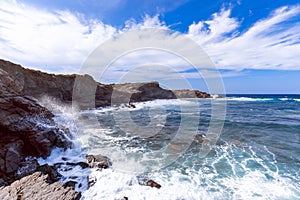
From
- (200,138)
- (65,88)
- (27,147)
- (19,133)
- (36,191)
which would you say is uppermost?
(65,88)

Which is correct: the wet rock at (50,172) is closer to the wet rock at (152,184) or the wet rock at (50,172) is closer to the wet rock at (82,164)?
the wet rock at (82,164)

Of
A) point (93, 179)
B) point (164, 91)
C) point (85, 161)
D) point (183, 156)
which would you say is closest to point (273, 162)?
point (183, 156)

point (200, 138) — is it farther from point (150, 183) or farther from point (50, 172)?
point (50, 172)

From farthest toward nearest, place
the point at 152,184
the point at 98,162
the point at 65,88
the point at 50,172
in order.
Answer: the point at 65,88
the point at 98,162
the point at 50,172
the point at 152,184

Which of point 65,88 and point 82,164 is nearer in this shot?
point 82,164

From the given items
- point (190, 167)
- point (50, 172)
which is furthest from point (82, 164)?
point (190, 167)

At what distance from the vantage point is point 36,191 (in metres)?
4.87

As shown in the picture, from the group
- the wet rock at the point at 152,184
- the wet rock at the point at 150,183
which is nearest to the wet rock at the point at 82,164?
the wet rock at the point at 150,183

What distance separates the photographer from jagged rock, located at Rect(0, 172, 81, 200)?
4621mm

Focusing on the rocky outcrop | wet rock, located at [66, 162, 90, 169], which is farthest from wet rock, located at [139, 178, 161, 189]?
the rocky outcrop

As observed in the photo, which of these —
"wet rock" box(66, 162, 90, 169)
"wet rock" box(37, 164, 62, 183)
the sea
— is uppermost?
"wet rock" box(37, 164, 62, 183)

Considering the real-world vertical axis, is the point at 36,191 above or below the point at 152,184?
above

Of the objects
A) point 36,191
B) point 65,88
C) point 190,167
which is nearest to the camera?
point 36,191

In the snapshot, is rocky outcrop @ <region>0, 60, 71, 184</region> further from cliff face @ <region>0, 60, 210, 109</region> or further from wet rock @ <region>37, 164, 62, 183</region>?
cliff face @ <region>0, 60, 210, 109</region>
